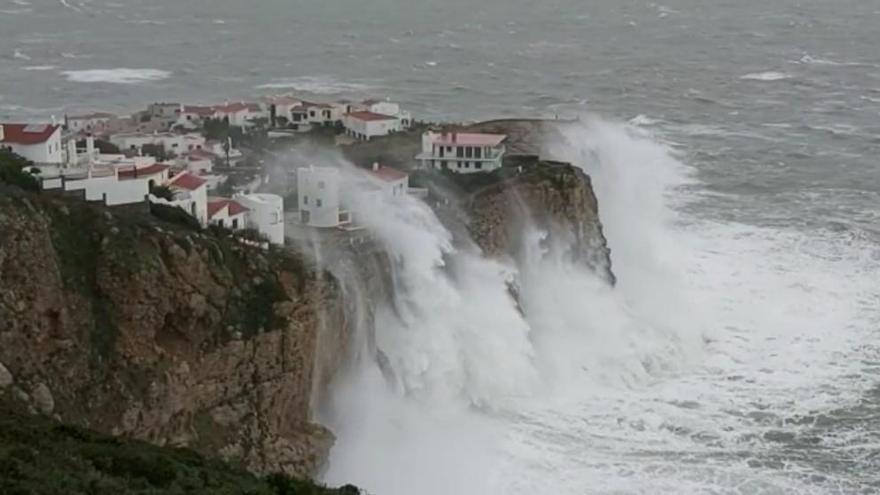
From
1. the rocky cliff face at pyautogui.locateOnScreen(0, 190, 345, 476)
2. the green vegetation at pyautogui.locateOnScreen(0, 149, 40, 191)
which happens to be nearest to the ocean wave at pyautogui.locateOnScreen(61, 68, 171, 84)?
the green vegetation at pyautogui.locateOnScreen(0, 149, 40, 191)

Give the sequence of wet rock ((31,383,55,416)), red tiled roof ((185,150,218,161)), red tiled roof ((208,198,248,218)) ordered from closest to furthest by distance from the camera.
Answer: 1. wet rock ((31,383,55,416))
2. red tiled roof ((208,198,248,218))
3. red tiled roof ((185,150,218,161))

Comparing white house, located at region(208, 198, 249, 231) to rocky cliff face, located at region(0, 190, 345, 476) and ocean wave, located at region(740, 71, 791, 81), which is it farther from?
ocean wave, located at region(740, 71, 791, 81)

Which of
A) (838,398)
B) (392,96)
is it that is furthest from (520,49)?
(838,398)

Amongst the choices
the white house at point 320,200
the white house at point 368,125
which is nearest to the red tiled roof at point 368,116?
the white house at point 368,125

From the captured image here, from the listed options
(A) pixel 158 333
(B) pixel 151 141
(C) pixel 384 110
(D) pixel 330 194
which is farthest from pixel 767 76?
(A) pixel 158 333

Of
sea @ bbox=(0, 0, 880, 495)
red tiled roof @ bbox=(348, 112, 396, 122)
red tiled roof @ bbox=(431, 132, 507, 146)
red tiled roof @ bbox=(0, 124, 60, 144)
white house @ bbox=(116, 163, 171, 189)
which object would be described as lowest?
sea @ bbox=(0, 0, 880, 495)

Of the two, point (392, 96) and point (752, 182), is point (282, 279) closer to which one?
point (752, 182)

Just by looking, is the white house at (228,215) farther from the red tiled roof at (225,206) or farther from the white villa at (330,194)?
the white villa at (330,194)
